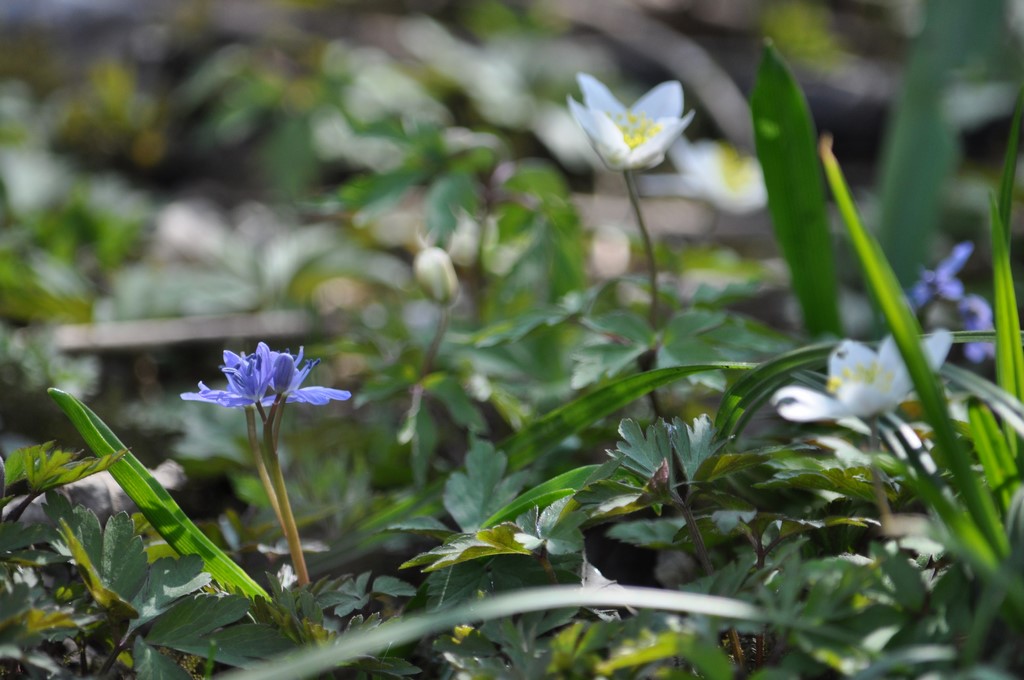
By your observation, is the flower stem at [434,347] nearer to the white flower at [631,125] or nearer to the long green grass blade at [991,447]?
the white flower at [631,125]

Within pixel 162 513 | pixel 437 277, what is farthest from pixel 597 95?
pixel 162 513

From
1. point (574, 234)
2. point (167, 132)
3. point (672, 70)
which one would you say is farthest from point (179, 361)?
point (672, 70)

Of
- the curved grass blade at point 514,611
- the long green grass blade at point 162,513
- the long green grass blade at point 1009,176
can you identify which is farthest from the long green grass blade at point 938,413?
the long green grass blade at point 162,513

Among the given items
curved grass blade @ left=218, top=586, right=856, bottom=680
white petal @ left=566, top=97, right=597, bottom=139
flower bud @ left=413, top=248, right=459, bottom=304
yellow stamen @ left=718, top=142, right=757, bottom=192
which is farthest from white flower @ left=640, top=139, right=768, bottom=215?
curved grass blade @ left=218, top=586, right=856, bottom=680

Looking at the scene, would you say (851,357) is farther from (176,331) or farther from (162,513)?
(176,331)

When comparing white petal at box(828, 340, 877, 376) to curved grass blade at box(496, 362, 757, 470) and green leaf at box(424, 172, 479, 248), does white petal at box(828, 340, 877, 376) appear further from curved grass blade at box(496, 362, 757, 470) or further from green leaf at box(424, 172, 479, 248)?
green leaf at box(424, 172, 479, 248)

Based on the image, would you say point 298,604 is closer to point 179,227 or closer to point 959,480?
point 959,480

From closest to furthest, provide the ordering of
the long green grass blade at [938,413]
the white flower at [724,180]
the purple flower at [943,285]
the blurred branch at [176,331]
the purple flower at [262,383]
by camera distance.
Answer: the long green grass blade at [938,413] < the purple flower at [262,383] < the purple flower at [943,285] < the blurred branch at [176,331] < the white flower at [724,180]
